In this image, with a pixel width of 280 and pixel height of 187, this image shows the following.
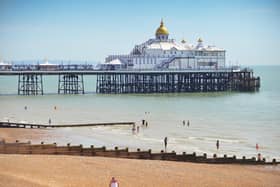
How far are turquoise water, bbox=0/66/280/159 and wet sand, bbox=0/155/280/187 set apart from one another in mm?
4551

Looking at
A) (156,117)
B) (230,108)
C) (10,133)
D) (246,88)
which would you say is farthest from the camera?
(246,88)

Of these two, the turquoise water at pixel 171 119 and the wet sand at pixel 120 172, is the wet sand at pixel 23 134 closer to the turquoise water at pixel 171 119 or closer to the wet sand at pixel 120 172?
the turquoise water at pixel 171 119

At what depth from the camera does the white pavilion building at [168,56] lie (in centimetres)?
6334

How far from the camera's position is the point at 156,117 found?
118 ft

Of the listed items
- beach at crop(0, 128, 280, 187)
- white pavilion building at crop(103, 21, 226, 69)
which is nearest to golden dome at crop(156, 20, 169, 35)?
white pavilion building at crop(103, 21, 226, 69)

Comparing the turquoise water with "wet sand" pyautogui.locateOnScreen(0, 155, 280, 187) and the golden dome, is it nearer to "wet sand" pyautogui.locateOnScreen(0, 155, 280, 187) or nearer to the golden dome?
"wet sand" pyautogui.locateOnScreen(0, 155, 280, 187)

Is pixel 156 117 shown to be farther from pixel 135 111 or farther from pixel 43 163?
pixel 43 163

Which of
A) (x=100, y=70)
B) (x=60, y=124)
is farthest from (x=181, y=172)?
(x=100, y=70)

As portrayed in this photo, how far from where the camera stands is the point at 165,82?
196 ft

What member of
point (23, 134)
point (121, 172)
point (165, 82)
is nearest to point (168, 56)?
point (165, 82)

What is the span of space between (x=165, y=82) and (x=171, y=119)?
25263mm

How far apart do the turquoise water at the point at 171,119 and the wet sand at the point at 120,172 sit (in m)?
4.55

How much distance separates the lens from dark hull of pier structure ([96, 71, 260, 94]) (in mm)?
58119

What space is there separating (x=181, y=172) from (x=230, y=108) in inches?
1070
